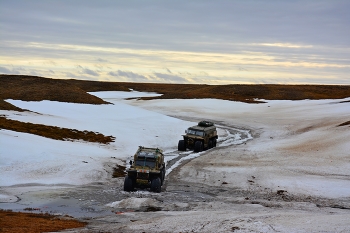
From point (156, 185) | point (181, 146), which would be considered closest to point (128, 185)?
point (156, 185)

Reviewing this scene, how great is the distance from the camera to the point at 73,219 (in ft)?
62.8

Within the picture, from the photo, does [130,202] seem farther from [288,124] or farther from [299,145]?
[288,124]

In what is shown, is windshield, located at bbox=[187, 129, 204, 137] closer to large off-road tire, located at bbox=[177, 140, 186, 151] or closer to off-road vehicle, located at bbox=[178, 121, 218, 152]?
off-road vehicle, located at bbox=[178, 121, 218, 152]

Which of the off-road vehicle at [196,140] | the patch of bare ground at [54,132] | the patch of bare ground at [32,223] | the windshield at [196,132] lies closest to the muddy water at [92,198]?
the patch of bare ground at [32,223]

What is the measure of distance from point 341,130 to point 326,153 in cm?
1074

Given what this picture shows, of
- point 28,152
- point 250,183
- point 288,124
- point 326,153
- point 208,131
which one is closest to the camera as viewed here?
point 250,183

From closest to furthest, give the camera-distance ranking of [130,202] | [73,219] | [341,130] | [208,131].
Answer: [73,219] → [130,202] → [208,131] → [341,130]

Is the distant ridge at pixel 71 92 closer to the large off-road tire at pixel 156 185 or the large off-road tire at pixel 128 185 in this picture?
the large off-road tire at pixel 128 185

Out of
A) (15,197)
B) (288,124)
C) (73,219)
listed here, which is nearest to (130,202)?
(73,219)

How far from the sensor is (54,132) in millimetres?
41250

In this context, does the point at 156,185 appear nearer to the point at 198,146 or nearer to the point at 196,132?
the point at 198,146

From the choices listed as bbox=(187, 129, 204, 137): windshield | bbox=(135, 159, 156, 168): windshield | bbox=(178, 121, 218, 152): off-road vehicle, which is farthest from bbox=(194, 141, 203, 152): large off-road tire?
bbox=(135, 159, 156, 168): windshield

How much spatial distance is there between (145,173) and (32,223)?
8.43m

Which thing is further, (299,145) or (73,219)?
(299,145)
